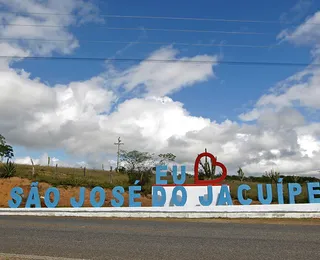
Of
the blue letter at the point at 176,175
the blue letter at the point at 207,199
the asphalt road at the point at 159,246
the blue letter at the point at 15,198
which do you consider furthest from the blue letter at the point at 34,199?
the asphalt road at the point at 159,246

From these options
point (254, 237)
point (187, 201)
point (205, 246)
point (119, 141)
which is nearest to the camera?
point (205, 246)

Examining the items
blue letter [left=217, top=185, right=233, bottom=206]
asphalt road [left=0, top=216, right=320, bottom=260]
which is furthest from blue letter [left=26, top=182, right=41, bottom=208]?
asphalt road [left=0, top=216, right=320, bottom=260]

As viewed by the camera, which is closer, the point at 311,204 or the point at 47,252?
the point at 47,252

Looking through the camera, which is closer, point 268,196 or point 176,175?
point 268,196

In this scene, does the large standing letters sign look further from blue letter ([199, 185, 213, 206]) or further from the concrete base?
the concrete base

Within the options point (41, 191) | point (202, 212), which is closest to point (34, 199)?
point (202, 212)

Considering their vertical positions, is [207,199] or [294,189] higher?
[294,189]

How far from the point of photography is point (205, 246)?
9.64 meters

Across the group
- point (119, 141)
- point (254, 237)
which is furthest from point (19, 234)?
point (119, 141)

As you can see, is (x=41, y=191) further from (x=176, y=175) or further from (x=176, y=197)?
(x=176, y=197)

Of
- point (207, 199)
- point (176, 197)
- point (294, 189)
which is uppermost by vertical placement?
point (294, 189)

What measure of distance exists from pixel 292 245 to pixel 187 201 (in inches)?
549

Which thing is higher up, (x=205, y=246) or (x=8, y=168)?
(x=8, y=168)

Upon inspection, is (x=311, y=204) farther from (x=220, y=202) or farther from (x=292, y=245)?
(x=292, y=245)
